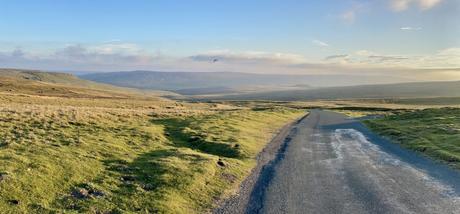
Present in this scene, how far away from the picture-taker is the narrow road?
16.6m

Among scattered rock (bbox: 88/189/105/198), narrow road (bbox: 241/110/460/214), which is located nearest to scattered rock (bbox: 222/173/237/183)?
narrow road (bbox: 241/110/460/214)

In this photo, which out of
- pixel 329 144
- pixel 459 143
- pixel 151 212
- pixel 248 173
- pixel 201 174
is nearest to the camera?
pixel 151 212

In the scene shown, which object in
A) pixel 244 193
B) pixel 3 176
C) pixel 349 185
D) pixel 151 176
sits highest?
pixel 3 176

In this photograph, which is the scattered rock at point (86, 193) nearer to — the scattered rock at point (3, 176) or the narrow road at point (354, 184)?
the scattered rock at point (3, 176)

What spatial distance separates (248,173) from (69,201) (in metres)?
10.9

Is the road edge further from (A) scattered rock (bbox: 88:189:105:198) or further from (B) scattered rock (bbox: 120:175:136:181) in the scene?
(B) scattered rock (bbox: 120:175:136:181)

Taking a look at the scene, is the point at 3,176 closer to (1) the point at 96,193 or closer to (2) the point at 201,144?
(1) the point at 96,193

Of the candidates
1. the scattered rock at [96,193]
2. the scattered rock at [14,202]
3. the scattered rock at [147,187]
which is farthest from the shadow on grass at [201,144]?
the scattered rock at [14,202]

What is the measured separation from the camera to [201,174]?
2134 cm

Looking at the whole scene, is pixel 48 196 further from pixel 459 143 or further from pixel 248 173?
pixel 459 143

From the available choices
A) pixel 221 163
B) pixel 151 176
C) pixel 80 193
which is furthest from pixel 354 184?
pixel 80 193

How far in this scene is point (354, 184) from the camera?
2080 cm

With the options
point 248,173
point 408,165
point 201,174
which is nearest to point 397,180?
point 408,165

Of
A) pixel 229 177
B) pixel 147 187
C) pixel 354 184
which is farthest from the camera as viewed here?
pixel 229 177
